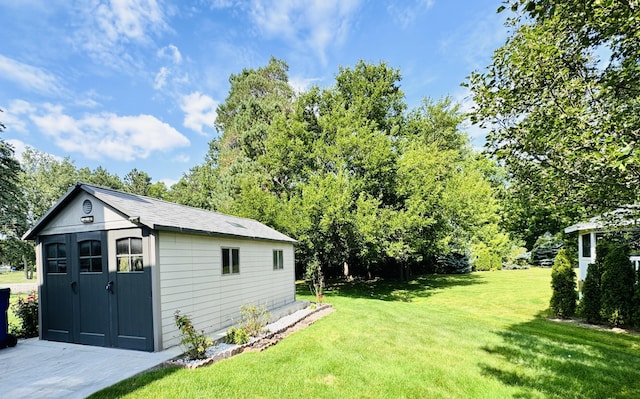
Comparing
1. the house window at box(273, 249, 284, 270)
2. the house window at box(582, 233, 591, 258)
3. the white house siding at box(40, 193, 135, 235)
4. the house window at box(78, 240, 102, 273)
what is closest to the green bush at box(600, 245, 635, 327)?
the house window at box(582, 233, 591, 258)

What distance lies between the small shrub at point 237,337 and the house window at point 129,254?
231cm

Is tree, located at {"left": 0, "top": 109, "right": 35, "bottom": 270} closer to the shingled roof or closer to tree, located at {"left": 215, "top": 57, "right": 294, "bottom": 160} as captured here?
the shingled roof

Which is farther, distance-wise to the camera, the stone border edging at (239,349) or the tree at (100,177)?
the tree at (100,177)

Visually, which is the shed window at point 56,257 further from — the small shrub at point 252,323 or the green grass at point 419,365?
the small shrub at point 252,323

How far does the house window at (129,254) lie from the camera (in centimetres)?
628

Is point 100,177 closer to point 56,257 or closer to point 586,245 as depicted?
point 56,257

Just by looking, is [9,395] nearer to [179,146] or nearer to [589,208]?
[589,208]

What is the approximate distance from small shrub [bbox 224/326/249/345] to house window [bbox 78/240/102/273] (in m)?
3.09

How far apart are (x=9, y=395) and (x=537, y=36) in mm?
9443

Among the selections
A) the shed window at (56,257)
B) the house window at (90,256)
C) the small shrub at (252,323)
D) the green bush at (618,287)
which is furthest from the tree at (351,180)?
the house window at (90,256)

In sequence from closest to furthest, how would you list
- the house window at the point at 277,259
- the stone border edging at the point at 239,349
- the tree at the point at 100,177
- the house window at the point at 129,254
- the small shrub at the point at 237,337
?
the stone border edging at the point at 239,349, the house window at the point at 129,254, the small shrub at the point at 237,337, the house window at the point at 277,259, the tree at the point at 100,177

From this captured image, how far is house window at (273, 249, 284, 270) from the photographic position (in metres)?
11.3

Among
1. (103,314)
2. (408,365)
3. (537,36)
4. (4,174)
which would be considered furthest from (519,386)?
(4,174)

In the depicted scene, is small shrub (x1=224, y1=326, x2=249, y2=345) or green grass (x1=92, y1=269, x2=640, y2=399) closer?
green grass (x1=92, y1=269, x2=640, y2=399)
